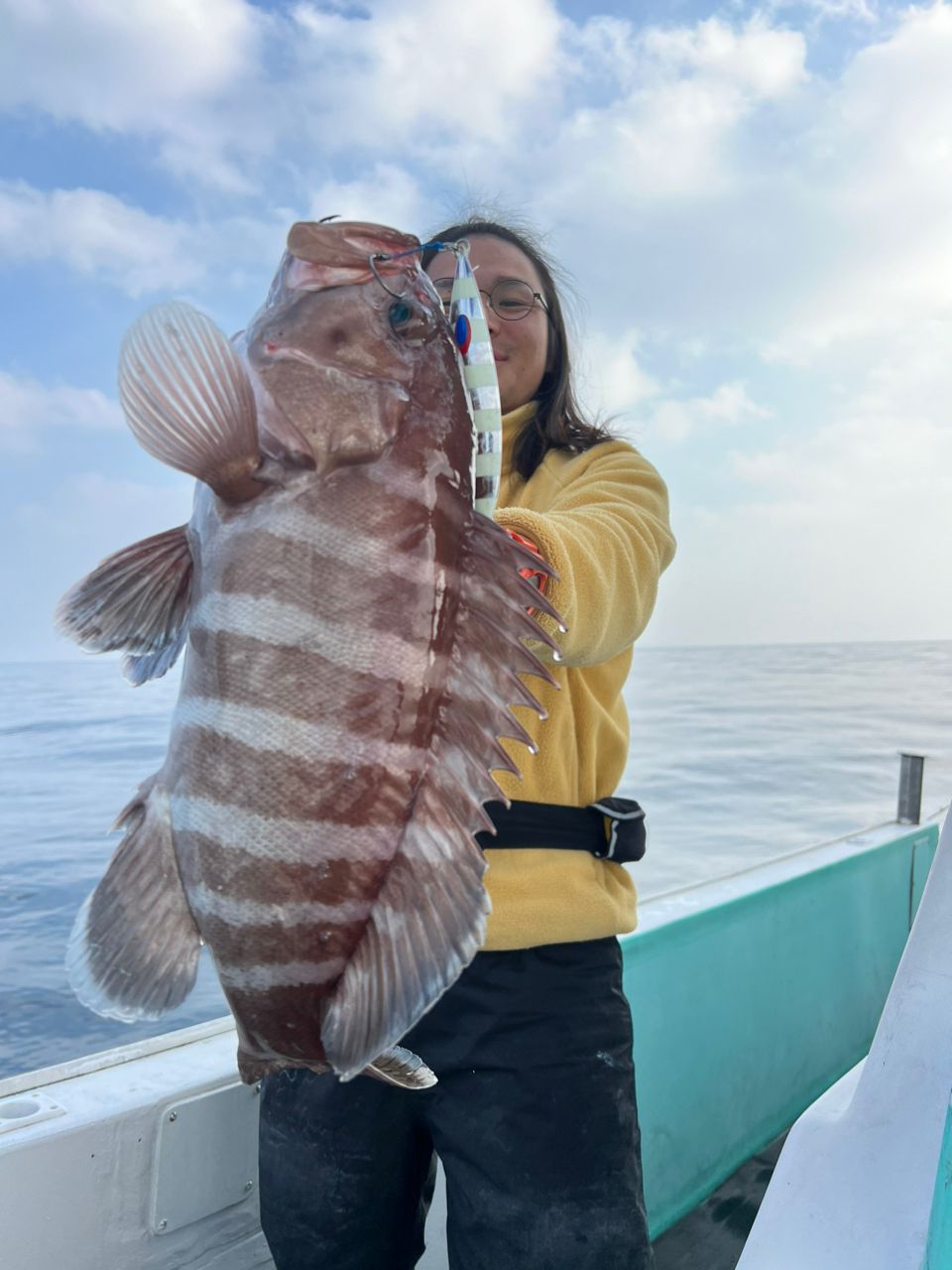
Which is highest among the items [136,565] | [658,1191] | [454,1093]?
[136,565]

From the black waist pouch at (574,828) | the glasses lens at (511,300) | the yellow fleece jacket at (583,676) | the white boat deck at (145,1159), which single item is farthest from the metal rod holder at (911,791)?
the glasses lens at (511,300)

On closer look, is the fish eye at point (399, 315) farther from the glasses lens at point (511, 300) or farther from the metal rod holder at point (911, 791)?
the metal rod holder at point (911, 791)

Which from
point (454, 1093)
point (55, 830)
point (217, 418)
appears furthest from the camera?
point (55, 830)

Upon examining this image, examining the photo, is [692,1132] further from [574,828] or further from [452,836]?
[452,836]

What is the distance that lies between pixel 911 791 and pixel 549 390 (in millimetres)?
3148

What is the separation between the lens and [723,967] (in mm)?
2973

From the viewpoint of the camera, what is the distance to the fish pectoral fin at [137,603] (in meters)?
0.96

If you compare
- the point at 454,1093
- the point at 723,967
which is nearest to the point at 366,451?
the point at 454,1093

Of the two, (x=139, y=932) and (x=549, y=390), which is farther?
(x=549, y=390)

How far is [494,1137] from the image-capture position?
1453mm

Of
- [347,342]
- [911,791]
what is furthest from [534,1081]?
[911,791]

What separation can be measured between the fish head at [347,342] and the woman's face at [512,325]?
2.56 ft

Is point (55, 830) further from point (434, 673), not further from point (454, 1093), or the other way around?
point (434, 673)

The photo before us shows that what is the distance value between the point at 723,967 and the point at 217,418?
260 centimetres
